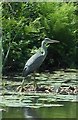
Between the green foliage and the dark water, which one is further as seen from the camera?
the green foliage

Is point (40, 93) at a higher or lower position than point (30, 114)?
higher

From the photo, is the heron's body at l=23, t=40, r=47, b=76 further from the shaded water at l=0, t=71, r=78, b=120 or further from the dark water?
the dark water

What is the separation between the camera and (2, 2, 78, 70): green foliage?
1293 cm

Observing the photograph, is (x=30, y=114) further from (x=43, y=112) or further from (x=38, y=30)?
(x=38, y=30)

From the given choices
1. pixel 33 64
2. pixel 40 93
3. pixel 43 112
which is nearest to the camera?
pixel 43 112

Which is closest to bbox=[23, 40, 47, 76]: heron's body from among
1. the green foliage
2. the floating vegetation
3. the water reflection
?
the floating vegetation

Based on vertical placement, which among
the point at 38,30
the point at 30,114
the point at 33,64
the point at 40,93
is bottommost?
the point at 30,114

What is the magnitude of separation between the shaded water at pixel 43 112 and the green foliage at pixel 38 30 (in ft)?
17.5

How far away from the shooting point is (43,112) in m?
7.24

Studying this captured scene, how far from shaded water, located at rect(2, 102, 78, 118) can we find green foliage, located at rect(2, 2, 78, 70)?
5341 millimetres

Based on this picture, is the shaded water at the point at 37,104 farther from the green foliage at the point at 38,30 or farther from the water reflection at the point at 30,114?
the green foliage at the point at 38,30

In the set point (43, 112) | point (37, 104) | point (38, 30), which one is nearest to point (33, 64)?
point (37, 104)

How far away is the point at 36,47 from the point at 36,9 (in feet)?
4.67

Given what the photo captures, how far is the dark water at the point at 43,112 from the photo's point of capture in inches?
275
